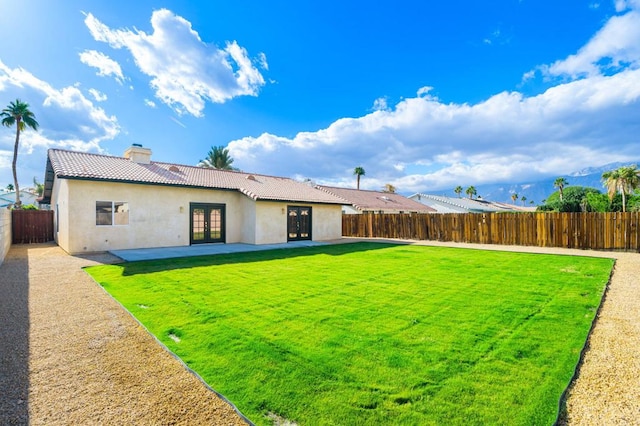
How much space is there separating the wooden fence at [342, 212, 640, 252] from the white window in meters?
15.5

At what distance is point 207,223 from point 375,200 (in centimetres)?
2365

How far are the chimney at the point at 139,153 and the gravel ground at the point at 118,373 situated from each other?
1214cm

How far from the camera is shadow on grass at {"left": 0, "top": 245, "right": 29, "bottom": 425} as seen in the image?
279cm

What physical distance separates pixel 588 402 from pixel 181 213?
51.2ft

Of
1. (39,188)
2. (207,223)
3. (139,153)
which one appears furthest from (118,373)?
(39,188)

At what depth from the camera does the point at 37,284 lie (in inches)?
305

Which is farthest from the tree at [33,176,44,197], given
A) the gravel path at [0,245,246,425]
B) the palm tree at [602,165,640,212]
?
the palm tree at [602,165,640,212]

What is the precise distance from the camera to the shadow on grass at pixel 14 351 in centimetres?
279

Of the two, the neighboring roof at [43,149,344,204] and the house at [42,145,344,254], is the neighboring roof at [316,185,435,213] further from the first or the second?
the house at [42,145,344,254]

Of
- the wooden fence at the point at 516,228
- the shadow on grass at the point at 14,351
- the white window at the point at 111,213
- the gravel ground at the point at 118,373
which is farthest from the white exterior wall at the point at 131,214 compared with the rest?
the wooden fence at the point at 516,228

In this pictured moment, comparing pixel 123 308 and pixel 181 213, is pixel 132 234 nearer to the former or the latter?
pixel 181 213

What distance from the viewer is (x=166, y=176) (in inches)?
606

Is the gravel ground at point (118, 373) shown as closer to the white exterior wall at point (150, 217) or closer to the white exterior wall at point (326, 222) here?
the white exterior wall at point (150, 217)

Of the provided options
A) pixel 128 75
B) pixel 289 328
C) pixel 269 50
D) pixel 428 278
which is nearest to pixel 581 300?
pixel 428 278
